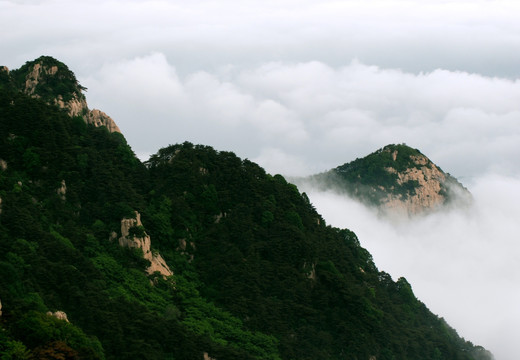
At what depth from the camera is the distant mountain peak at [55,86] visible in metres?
106

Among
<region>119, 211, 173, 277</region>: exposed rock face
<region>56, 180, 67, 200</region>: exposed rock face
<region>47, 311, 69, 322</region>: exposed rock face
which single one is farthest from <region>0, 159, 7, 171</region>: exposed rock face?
<region>47, 311, 69, 322</region>: exposed rock face

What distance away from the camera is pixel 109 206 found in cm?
8881

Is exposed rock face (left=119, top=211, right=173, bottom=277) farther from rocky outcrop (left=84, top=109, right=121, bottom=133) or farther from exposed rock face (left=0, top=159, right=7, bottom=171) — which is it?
rocky outcrop (left=84, top=109, right=121, bottom=133)

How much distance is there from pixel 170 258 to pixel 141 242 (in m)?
6.54

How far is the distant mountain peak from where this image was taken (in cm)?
10612

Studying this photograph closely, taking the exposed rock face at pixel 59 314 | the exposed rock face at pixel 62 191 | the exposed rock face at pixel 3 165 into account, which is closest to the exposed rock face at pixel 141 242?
the exposed rock face at pixel 62 191

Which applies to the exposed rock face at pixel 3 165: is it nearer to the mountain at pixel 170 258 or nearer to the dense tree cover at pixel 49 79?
the mountain at pixel 170 258

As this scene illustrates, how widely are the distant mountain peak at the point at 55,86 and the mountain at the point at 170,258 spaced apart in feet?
1.76

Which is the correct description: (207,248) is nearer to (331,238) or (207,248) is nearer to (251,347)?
(251,347)

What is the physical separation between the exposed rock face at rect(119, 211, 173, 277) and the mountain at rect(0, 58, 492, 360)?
7.6 inches

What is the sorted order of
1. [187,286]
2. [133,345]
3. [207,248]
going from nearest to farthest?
[133,345] → [187,286] → [207,248]

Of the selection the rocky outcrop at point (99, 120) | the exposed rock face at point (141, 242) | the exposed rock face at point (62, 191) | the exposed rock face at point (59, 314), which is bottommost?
the exposed rock face at point (59, 314)

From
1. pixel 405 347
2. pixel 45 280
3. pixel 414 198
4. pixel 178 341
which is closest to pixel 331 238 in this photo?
pixel 405 347

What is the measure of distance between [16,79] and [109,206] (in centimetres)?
3241
